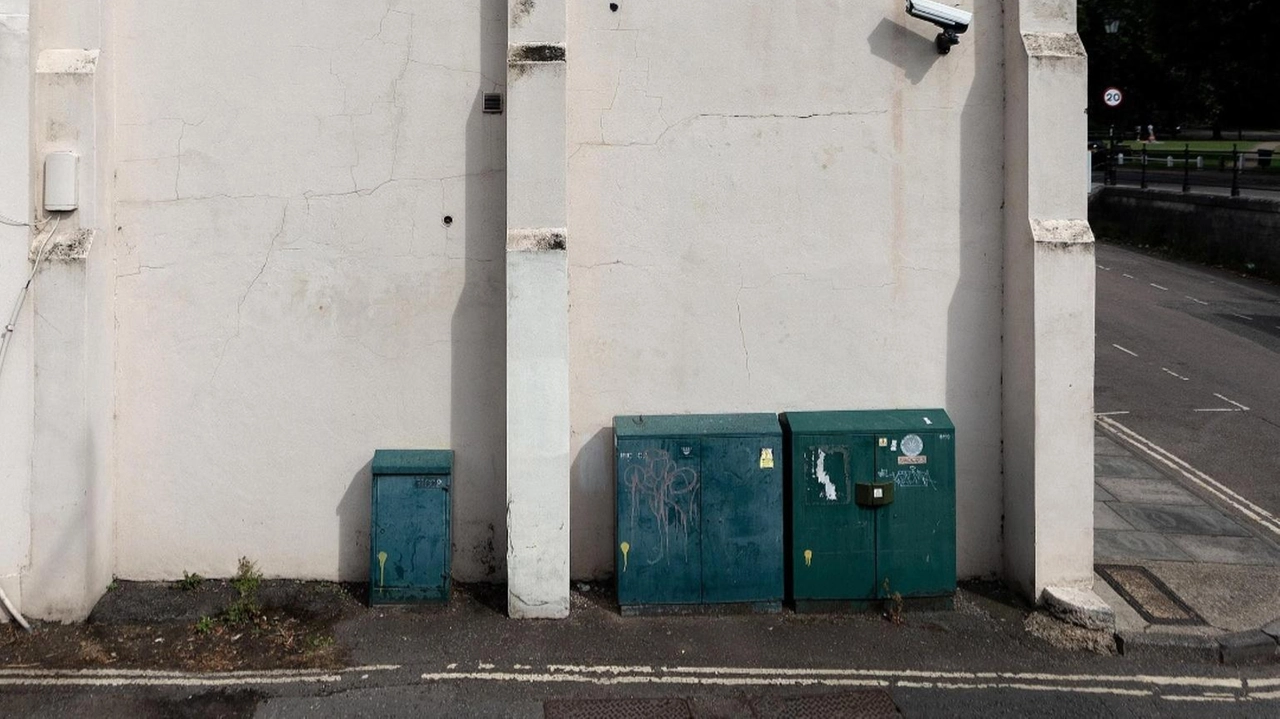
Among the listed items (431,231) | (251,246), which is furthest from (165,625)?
(431,231)

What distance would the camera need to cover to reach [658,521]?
7.55 m

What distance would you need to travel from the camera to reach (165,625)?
24.1 ft

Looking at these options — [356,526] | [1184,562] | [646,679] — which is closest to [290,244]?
[356,526]

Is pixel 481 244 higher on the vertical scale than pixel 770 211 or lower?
lower

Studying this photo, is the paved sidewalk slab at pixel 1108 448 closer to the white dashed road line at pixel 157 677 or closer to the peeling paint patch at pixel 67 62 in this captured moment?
the white dashed road line at pixel 157 677

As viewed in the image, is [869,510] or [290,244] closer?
[869,510]

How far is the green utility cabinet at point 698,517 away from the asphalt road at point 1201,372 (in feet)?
17.5

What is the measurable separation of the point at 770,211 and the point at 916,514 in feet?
8.42

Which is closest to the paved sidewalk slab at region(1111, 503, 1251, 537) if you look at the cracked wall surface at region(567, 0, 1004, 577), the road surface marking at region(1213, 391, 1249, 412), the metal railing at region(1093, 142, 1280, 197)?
the cracked wall surface at region(567, 0, 1004, 577)

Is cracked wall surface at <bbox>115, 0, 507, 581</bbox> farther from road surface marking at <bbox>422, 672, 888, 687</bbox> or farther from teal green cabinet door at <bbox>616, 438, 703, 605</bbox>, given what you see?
road surface marking at <bbox>422, 672, 888, 687</bbox>

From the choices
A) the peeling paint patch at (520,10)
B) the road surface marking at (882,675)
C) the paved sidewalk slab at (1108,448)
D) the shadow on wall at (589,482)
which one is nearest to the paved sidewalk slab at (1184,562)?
the paved sidewalk slab at (1108,448)

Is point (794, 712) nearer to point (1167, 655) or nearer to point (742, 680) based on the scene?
point (742, 680)

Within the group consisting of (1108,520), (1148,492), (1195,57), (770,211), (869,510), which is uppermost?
(1195,57)

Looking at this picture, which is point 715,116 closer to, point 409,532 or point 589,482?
point 589,482
